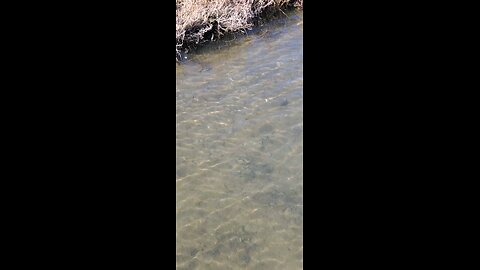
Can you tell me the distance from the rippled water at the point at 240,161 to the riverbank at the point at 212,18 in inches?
20.0

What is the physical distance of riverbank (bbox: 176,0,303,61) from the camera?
24.5 feet

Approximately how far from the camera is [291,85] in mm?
5996

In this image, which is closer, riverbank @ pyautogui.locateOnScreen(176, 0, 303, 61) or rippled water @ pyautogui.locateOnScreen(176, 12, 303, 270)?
rippled water @ pyautogui.locateOnScreen(176, 12, 303, 270)

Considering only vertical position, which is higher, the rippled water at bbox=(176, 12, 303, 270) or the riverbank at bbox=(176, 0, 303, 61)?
the riverbank at bbox=(176, 0, 303, 61)

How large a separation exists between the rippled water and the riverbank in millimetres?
507

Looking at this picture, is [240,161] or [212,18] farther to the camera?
[212,18]

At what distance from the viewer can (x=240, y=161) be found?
4684 millimetres

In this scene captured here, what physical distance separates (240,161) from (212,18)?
3.73 metres

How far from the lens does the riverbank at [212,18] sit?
746cm
